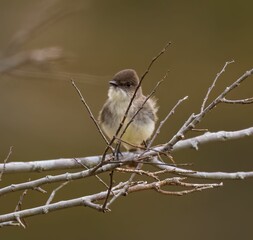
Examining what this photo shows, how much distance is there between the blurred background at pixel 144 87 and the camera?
292 inches

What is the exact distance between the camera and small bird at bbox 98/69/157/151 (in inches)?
209

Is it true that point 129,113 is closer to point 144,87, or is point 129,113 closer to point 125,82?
point 125,82

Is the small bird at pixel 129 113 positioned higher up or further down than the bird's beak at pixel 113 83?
further down

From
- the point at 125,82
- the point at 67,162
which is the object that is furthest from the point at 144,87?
the point at 67,162

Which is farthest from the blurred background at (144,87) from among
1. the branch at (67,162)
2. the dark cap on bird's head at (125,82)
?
the branch at (67,162)

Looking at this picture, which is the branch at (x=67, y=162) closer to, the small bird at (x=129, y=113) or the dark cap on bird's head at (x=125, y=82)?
the small bird at (x=129, y=113)

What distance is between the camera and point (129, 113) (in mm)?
5379

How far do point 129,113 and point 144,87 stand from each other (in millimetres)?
1930

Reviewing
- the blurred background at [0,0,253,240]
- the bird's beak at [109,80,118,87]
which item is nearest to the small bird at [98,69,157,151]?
the bird's beak at [109,80,118,87]

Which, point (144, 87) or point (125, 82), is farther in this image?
point (144, 87)

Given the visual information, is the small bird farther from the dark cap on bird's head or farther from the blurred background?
the blurred background

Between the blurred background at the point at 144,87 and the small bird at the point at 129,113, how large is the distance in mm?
1744

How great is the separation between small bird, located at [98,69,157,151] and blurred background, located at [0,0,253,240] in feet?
5.72

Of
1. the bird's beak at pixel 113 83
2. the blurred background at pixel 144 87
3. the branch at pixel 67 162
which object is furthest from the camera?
the blurred background at pixel 144 87
